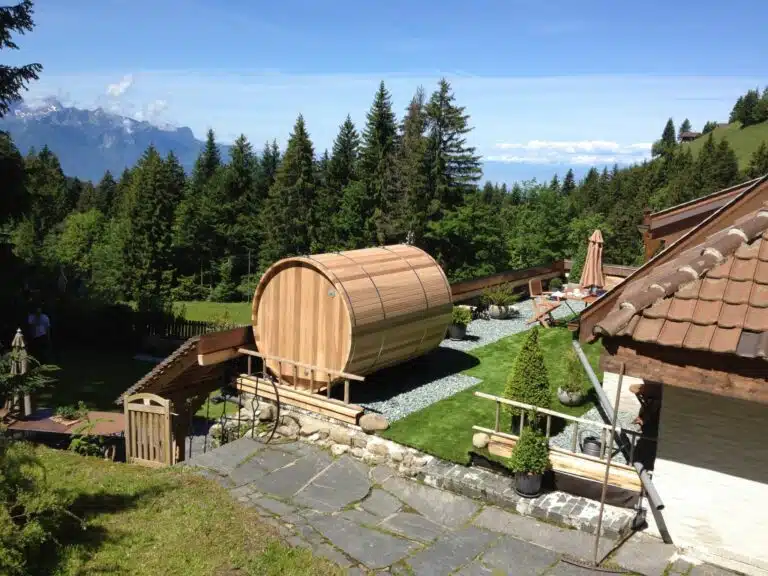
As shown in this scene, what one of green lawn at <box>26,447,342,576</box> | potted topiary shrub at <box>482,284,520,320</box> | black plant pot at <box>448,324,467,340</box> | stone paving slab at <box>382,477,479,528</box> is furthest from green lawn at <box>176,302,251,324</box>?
stone paving slab at <box>382,477,479,528</box>

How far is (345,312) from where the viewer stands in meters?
10.8

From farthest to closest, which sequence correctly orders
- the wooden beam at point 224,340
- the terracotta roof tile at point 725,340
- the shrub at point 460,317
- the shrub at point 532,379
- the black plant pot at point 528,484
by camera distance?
the shrub at point 460,317
the wooden beam at point 224,340
the shrub at point 532,379
the black plant pot at point 528,484
the terracotta roof tile at point 725,340

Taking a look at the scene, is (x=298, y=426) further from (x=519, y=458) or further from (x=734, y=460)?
(x=734, y=460)

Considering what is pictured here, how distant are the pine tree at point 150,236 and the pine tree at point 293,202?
11.1 metres

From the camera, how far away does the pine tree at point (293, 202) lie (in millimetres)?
54028

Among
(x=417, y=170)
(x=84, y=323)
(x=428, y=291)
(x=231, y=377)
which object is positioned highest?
(x=417, y=170)

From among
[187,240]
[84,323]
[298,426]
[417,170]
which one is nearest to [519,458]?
[298,426]

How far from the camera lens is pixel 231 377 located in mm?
12273

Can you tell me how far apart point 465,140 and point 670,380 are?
3398 centimetres

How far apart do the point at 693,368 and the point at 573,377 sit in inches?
230

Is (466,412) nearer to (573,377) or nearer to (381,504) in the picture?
(573,377)

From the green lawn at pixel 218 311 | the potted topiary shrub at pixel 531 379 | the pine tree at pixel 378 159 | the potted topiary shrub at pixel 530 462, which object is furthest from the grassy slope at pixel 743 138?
the potted topiary shrub at pixel 530 462

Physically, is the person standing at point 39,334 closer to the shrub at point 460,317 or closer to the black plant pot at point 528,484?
the shrub at point 460,317

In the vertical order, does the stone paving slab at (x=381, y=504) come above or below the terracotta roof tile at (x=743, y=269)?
below
